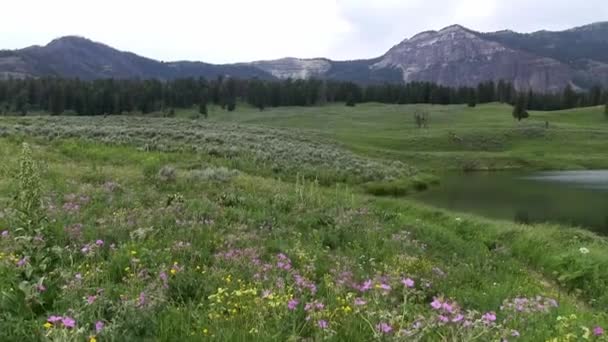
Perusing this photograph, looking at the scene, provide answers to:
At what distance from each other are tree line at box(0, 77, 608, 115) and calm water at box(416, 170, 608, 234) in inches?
3366

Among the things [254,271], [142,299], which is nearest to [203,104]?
[254,271]

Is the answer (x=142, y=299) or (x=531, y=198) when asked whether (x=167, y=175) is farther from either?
(x=531, y=198)

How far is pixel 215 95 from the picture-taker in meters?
139

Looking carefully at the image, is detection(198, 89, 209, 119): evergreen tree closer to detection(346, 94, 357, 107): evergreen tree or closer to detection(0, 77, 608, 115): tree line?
detection(0, 77, 608, 115): tree line

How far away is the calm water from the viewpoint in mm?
24266

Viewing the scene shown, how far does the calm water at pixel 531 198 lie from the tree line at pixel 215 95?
85.5 meters

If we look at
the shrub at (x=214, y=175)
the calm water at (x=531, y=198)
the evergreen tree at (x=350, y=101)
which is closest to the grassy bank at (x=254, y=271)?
the shrub at (x=214, y=175)

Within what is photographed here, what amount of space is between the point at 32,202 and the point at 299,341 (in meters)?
3.53

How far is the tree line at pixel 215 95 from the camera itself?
11756 cm

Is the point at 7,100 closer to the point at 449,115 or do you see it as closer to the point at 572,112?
the point at 449,115

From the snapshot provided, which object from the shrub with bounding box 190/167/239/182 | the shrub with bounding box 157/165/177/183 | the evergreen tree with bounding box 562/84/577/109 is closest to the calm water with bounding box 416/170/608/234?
the shrub with bounding box 190/167/239/182

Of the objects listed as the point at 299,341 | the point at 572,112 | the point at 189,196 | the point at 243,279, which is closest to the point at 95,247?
the point at 243,279

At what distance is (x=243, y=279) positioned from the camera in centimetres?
608

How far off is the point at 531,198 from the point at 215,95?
116 meters
